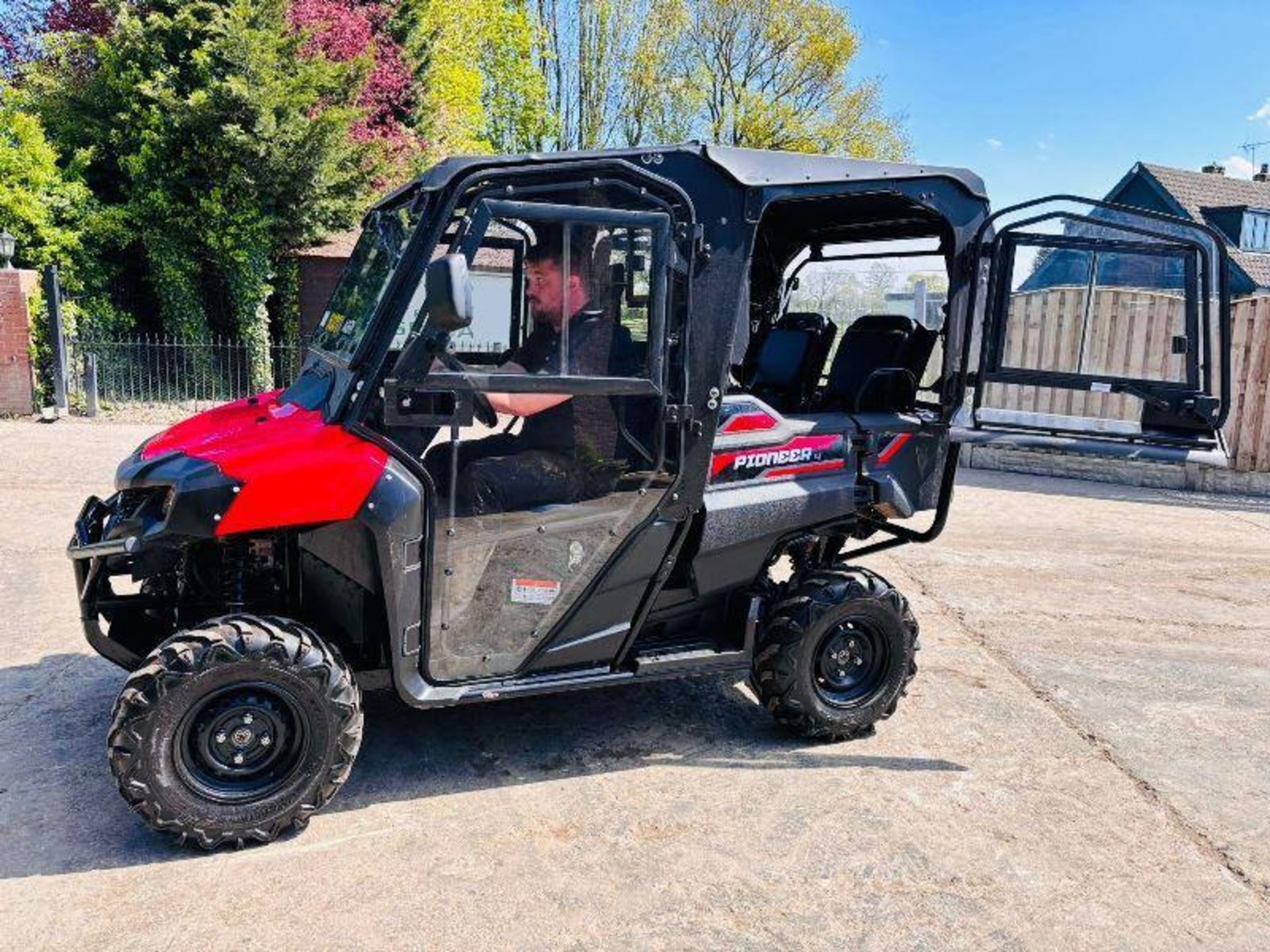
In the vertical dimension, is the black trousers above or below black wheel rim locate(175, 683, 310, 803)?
above

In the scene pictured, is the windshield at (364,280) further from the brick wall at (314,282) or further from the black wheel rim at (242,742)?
the brick wall at (314,282)

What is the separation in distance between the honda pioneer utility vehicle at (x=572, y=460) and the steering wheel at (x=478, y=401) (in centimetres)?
1

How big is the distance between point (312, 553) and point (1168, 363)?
11.7 ft

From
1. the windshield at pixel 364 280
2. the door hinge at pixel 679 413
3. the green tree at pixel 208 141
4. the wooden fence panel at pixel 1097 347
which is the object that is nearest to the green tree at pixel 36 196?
the green tree at pixel 208 141

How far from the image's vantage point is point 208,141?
539 inches

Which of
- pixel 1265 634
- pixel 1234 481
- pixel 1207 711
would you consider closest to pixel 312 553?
pixel 1207 711

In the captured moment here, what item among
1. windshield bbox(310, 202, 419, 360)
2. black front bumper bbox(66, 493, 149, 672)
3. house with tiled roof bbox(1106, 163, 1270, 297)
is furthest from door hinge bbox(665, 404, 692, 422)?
house with tiled roof bbox(1106, 163, 1270, 297)

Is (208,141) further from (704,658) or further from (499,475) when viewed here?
(704,658)

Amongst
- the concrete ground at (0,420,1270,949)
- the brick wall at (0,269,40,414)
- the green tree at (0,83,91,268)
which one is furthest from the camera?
the green tree at (0,83,91,268)

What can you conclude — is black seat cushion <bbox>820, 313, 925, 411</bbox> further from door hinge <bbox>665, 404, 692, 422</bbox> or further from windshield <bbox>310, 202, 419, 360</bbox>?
windshield <bbox>310, 202, 419, 360</bbox>

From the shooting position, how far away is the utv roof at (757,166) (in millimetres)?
3363

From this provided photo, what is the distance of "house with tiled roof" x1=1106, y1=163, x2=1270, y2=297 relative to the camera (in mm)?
25797

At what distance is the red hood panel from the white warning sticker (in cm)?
68

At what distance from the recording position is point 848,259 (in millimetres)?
5527
